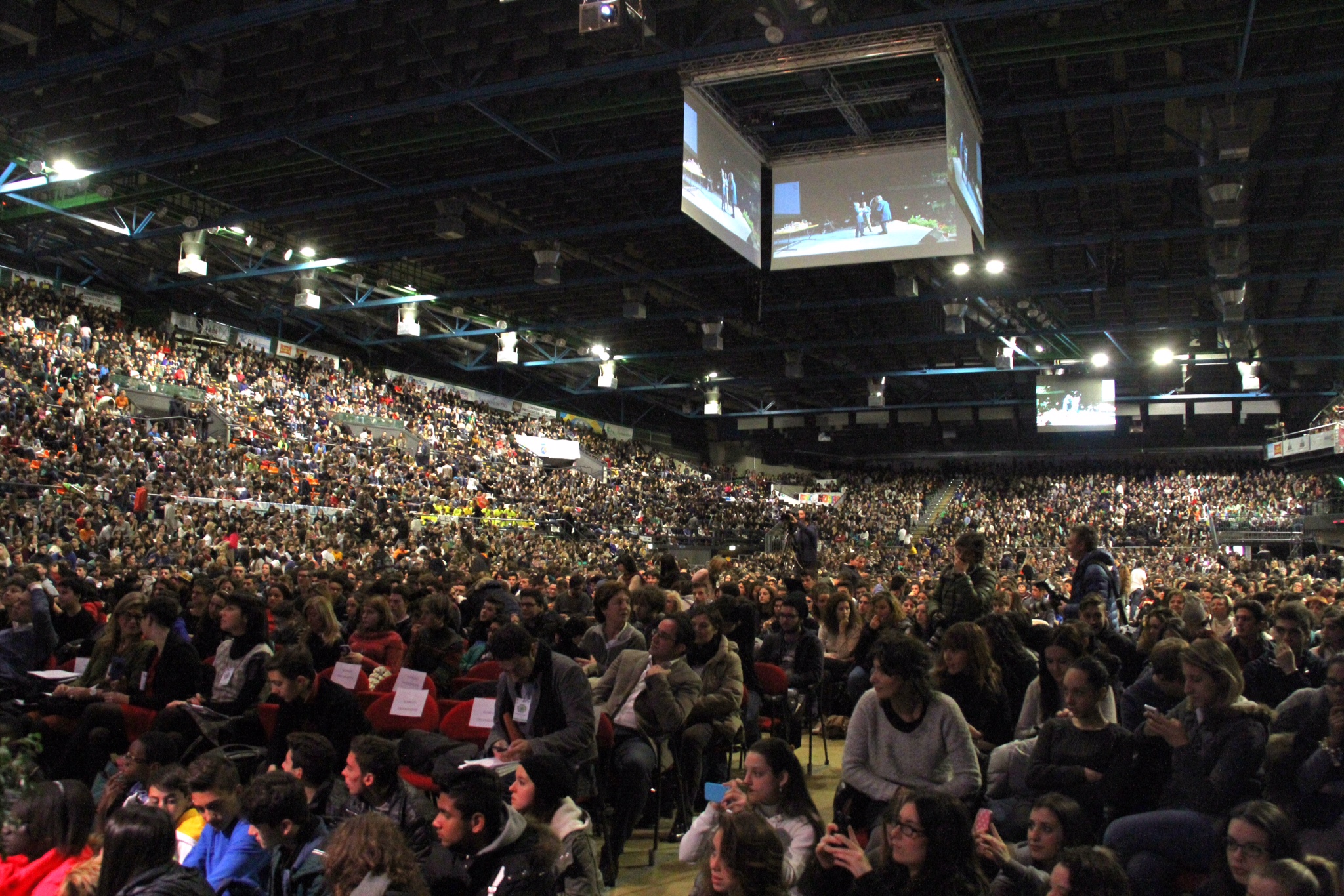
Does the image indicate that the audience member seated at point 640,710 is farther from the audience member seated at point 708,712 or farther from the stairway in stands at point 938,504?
the stairway in stands at point 938,504

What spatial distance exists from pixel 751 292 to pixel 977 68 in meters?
6.32

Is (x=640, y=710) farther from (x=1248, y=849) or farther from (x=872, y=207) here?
(x=872, y=207)

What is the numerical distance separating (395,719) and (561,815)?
198cm

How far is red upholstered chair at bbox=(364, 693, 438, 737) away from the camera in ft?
16.0

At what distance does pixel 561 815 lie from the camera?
3.23 metres

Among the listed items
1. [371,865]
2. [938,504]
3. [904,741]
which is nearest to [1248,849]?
[904,741]

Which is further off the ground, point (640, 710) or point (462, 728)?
point (640, 710)

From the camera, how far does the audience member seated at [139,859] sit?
8.86 feet

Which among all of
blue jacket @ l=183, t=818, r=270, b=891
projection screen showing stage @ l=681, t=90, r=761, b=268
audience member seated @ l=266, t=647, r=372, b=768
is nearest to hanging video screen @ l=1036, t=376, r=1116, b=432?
projection screen showing stage @ l=681, t=90, r=761, b=268

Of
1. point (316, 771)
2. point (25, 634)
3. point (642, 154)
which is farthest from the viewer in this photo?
point (642, 154)

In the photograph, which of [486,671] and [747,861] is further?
[486,671]

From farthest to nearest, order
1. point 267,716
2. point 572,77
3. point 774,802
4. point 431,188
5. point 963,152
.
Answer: point 431,188
point 572,77
point 963,152
point 267,716
point 774,802

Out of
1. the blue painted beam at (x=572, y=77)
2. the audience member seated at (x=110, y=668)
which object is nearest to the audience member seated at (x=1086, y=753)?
the audience member seated at (x=110, y=668)

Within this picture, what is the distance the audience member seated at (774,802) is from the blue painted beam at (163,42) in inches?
296
